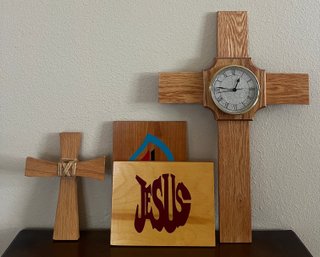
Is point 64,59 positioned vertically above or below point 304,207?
above

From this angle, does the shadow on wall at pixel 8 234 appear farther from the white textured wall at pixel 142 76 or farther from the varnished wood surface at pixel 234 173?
the varnished wood surface at pixel 234 173

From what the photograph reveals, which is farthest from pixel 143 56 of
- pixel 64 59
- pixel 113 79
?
pixel 64 59

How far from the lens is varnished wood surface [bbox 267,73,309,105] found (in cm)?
96

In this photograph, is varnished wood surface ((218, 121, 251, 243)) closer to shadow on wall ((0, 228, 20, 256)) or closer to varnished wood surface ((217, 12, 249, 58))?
varnished wood surface ((217, 12, 249, 58))

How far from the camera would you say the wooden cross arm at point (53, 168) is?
96 centimetres

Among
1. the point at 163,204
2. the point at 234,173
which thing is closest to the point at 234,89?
the point at 234,173

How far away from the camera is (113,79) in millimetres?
1002

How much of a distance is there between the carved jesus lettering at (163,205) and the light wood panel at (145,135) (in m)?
0.07

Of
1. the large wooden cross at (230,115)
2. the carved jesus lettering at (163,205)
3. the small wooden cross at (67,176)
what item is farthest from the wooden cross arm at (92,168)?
the large wooden cross at (230,115)

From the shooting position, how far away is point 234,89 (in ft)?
3.06

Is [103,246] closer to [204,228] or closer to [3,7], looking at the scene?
[204,228]

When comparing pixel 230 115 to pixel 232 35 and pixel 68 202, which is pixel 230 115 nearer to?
pixel 232 35

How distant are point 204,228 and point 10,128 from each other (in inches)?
→ 24.4

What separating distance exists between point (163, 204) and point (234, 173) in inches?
8.3
